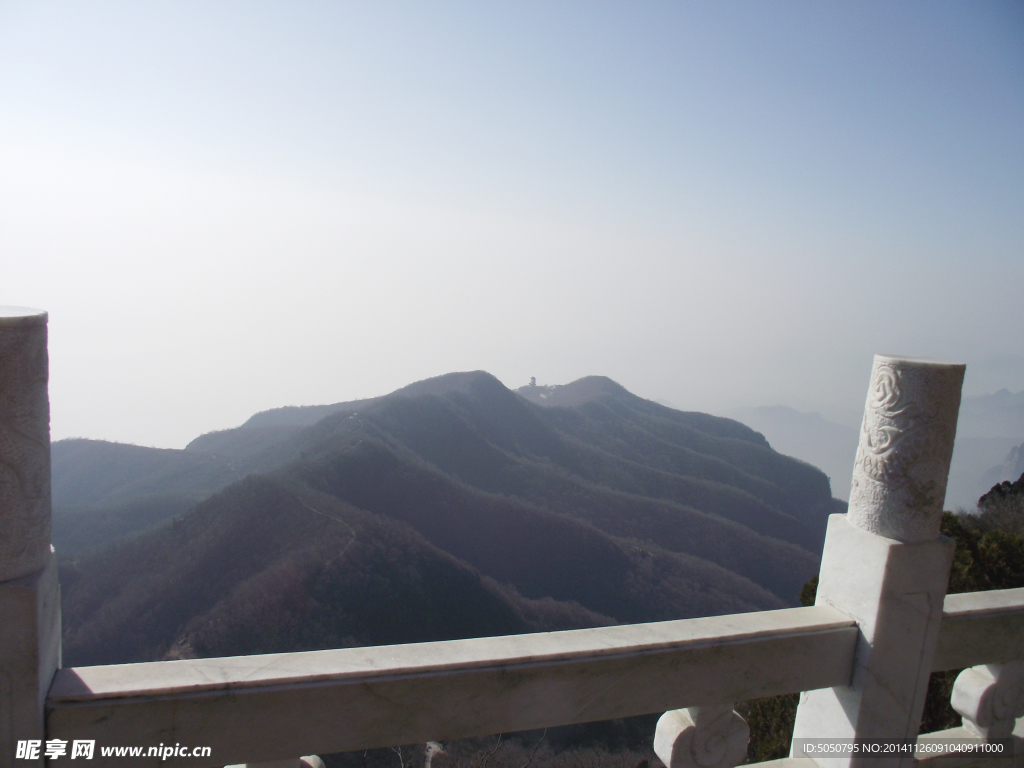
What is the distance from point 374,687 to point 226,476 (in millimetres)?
27546

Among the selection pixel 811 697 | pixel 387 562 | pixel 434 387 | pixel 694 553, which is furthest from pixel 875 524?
pixel 434 387

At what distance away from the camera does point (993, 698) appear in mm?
2275

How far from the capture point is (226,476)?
26.3 m

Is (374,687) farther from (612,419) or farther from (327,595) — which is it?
(612,419)

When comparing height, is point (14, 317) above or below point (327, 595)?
above

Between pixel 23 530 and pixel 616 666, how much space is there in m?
1.45

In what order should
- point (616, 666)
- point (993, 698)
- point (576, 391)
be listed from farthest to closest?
point (576, 391) < point (993, 698) < point (616, 666)

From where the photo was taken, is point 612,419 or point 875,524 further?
point 612,419

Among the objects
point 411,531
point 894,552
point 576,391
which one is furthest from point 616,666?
point 576,391

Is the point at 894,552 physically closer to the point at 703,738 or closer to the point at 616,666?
the point at 703,738

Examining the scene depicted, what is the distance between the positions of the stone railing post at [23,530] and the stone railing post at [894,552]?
2.23 metres

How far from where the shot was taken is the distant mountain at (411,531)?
14.7 meters

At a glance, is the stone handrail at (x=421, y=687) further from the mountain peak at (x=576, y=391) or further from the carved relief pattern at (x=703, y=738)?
the mountain peak at (x=576, y=391)

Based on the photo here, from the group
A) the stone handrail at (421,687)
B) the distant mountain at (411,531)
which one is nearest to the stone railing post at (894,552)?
the stone handrail at (421,687)
